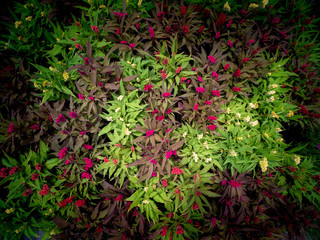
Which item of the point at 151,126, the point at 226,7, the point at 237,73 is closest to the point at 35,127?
the point at 151,126

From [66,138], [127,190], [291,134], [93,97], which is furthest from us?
[291,134]

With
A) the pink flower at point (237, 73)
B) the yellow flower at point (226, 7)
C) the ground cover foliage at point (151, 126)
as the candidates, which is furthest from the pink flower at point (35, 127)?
the yellow flower at point (226, 7)

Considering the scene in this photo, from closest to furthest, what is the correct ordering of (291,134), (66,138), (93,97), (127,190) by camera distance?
(93,97) < (66,138) < (127,190) < (291,134)

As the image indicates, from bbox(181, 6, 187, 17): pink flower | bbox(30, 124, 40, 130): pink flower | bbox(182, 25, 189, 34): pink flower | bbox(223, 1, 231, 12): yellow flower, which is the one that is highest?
bbox(223, 1, 231, 12): yellow flower

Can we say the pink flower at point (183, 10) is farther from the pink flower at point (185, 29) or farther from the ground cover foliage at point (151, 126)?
the pink flower at point (185, 29)

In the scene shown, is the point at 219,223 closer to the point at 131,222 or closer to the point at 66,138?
the point at 131,222

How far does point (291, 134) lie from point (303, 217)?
1501 mm

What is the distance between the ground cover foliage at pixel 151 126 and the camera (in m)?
1.88

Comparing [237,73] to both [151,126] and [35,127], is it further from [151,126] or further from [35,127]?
[35,127]

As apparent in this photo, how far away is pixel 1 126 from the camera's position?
2014 mm

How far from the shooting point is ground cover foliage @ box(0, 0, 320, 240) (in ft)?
6.16

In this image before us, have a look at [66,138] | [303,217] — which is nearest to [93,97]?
[66,138]

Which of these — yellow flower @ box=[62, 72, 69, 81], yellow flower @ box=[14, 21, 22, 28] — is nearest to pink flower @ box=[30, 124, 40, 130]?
yellow flower @ box=[62, 72, 69, 81]

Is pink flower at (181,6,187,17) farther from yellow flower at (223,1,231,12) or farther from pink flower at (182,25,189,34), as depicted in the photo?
yellow flower at (223,1,231,12)
